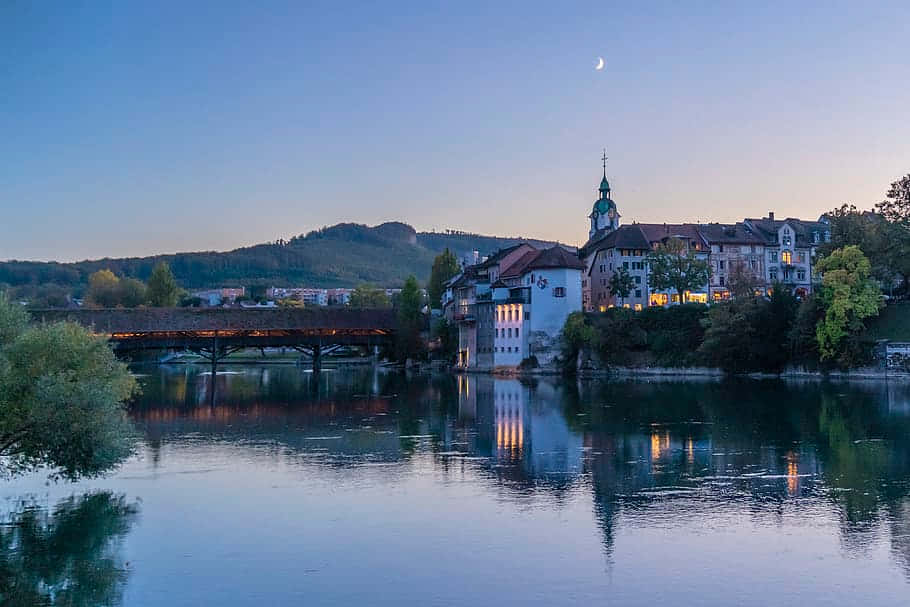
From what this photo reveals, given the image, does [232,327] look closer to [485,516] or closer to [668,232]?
[668,232]

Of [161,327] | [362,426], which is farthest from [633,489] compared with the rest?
[161,327]

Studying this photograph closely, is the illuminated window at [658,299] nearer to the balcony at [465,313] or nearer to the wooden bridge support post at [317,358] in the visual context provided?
the balcony at [465,313]

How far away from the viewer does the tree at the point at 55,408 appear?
64.5 feet

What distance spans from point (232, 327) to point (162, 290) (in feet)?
119

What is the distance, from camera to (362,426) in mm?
38375

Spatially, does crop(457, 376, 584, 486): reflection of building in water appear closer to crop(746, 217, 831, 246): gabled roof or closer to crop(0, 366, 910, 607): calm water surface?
crop(0, 366, 910, 607): calm water surface

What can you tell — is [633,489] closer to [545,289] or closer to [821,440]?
[821,440]

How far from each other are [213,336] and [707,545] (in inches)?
2727

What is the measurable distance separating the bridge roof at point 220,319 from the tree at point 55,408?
2217 inches

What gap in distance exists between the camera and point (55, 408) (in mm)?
19609

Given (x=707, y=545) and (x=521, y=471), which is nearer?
(x=707, y=545)

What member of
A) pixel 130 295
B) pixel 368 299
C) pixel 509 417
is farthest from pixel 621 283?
pixel 130 295

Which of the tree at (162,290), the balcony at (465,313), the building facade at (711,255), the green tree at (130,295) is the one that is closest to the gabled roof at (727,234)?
the building facade at (711,255)

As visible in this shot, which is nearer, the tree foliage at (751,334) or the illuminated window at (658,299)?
the tree foliage at (751,334)
